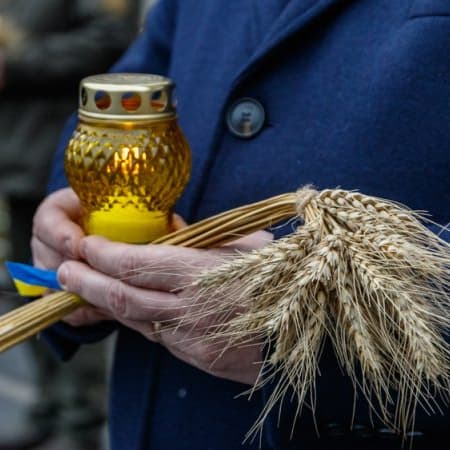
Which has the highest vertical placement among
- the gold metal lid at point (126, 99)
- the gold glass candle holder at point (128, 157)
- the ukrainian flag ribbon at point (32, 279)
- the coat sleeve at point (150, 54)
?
the coat sleeve at point (150, 54)

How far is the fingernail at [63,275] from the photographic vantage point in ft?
3.41

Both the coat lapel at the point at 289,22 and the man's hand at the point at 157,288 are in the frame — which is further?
the coat lapel at the point at 289,22

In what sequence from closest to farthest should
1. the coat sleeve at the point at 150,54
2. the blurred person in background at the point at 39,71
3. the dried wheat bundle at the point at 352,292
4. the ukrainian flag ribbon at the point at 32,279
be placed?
the dried wheat bundle at the point at 352,292 → the ukrainian flag ribbon at the point at 32,279 → the coat sleeve at the point at 150,54 → the blurred person in background at the point at 39,71

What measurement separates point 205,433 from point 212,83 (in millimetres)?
490

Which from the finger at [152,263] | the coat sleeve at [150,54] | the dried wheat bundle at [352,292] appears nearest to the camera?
the dried wheat bundle at [352,292]

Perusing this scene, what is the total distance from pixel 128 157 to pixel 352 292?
337 millimetres

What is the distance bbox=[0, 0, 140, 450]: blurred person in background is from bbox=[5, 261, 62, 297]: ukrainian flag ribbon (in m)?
1.57

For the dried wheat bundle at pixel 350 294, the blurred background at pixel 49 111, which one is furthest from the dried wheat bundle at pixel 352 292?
the blurred background at pixel 49 111

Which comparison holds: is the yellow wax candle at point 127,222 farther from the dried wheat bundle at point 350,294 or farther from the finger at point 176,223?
the dried wheat bundle at point 350,294

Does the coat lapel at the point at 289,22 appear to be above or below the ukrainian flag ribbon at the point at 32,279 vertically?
above

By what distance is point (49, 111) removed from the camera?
270 cm

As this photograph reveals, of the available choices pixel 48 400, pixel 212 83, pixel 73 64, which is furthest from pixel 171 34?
pixel 48 400

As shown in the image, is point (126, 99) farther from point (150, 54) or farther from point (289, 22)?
point (150, 54)

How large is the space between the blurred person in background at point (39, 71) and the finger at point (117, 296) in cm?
170
